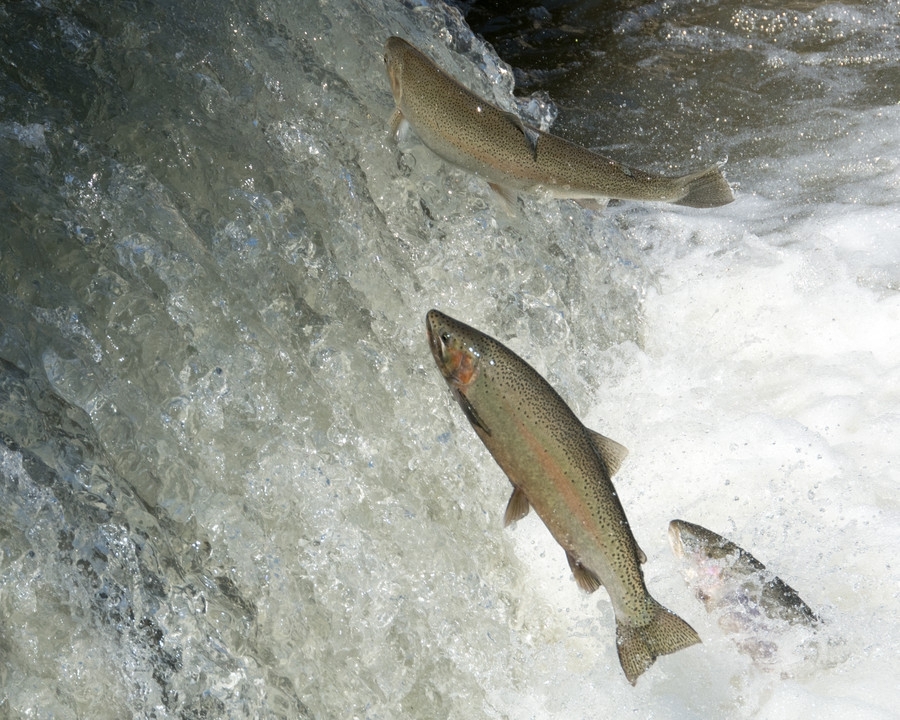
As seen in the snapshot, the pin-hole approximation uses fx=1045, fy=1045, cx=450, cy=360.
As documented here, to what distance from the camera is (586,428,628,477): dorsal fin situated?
5.87 ft

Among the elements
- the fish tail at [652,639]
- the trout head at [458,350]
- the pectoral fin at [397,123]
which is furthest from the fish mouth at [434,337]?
the pectoral fin at [397,123]

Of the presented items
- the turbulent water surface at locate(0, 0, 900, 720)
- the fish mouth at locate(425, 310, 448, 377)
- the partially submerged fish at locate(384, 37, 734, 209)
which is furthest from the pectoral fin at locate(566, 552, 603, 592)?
the partially submerged fish at locate(384, 37, 734, 209)

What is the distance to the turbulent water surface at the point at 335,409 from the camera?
2.07 meters

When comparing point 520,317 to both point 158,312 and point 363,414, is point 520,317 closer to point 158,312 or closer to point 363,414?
point 363,414

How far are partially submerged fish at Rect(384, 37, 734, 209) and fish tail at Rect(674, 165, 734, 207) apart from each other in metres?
0.39

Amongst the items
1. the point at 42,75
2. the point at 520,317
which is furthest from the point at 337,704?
the point at 42,75

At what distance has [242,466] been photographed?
225cm

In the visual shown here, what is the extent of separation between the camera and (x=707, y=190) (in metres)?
2.70

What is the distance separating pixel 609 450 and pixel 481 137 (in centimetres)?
79

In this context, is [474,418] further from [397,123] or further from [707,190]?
[707,190]

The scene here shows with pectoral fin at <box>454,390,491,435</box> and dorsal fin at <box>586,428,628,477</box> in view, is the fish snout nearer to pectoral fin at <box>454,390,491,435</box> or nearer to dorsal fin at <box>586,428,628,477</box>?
pectoral fin at <box>454,390,491,435</box>

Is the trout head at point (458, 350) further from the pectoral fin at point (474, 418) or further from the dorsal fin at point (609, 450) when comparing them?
the dorsal fin at point (609, 450)

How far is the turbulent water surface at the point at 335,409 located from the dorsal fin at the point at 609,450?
0.69 m

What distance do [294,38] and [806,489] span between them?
6.03ft
